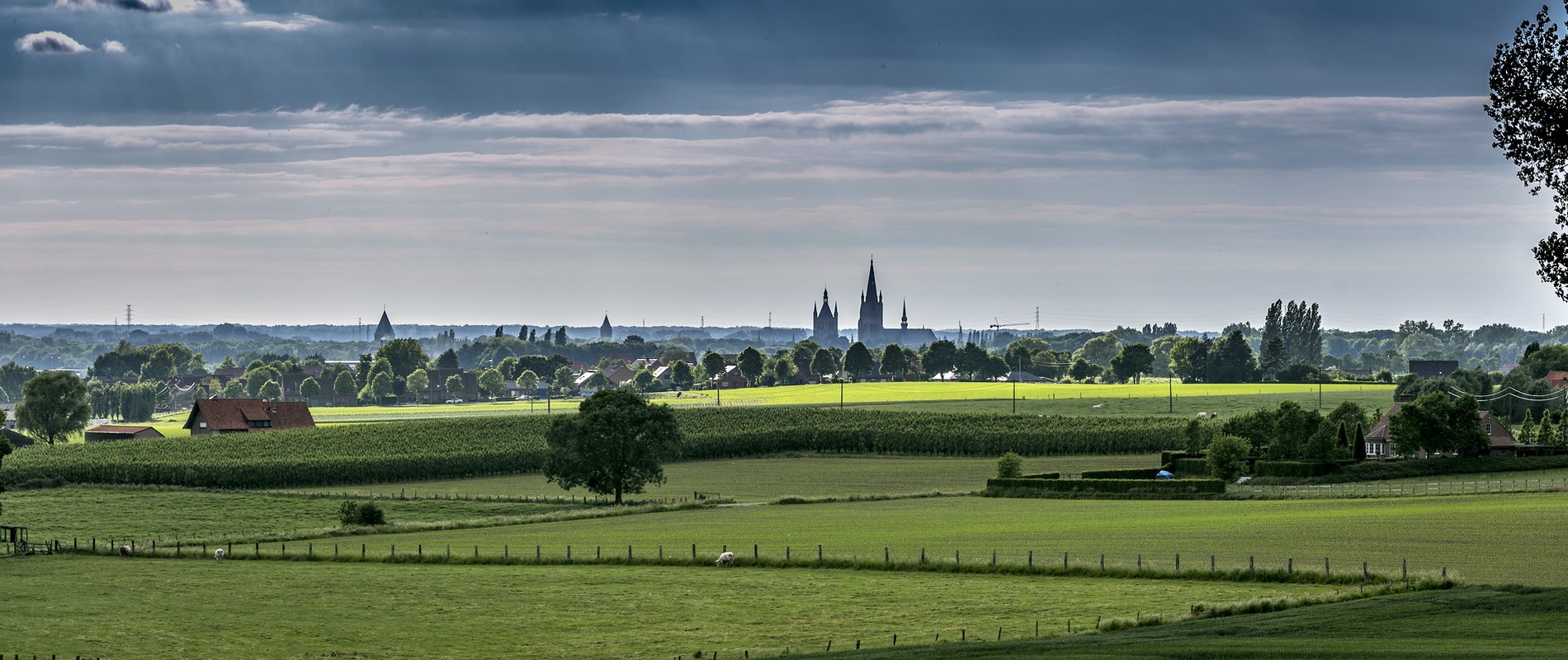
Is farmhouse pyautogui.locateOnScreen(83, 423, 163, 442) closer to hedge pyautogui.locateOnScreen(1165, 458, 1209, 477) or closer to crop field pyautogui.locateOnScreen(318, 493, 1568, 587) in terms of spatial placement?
crop field pyautogui.locateOnScreen(318, 493, 1568, 587)

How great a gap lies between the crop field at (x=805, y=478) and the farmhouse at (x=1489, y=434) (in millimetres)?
13905

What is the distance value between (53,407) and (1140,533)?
11605cm

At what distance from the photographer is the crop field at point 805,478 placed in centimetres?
9512

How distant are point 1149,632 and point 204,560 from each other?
3829 centimetres

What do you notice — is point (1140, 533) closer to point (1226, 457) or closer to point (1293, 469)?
point (1293, 469)

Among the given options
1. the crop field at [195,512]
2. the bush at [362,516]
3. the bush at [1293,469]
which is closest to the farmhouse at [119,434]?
the crop field at [195,512]

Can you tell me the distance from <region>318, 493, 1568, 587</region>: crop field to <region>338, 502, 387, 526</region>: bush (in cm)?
514

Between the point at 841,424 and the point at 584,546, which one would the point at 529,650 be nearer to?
the point at 584,546

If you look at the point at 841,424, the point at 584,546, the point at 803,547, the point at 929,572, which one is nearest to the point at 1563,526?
the point at 929,572

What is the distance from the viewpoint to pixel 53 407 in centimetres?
14412

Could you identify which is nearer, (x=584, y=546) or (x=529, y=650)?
(x=529, y=650)

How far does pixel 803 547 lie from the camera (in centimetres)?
5797

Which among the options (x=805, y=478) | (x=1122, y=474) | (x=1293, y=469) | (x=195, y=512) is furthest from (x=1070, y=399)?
(x=195, y=512)

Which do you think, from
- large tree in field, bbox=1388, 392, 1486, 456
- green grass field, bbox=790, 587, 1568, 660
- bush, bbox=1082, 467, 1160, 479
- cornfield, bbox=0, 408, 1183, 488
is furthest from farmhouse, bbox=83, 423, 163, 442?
green grass field, bbox=790, 587, 1568, 660
